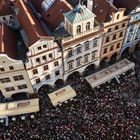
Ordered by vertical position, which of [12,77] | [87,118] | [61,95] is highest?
[12,77]

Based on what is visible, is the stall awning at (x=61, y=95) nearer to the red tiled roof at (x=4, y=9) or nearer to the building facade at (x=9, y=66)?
the building facade at (x=9, y=66)

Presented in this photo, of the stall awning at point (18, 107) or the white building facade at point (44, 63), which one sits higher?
the white building facade at point (44, 63)

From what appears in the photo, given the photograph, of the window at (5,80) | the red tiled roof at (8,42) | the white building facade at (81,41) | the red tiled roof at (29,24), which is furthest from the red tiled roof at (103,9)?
the window at (5,80)

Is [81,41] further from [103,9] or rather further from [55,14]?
[103,9]

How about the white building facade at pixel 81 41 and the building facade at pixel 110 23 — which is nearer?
the white building facade at pixel 81 41

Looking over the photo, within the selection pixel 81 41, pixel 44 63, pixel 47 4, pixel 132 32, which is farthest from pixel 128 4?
pixel 44 63

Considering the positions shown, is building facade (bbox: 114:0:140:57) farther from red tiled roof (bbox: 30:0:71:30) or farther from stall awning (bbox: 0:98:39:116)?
stall awning (bbox: 0:98:39:116)
